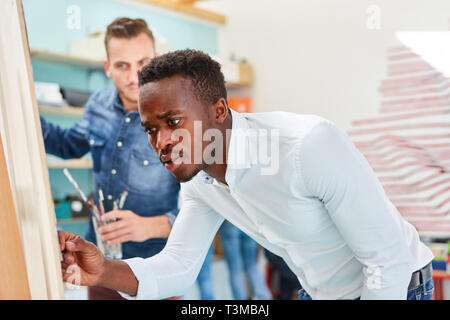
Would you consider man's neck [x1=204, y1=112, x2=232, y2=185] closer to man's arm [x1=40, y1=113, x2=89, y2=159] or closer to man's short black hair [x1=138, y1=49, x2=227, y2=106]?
man's short black hair [x1=138, y1=49, x2=227, y2=106]

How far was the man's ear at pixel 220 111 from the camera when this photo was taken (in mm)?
745

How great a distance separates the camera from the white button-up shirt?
66 centimetres

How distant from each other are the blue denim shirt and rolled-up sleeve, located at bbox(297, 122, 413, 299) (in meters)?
0.47

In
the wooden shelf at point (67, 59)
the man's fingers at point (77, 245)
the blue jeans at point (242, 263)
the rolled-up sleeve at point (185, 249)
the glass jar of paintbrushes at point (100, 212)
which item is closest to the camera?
the man's fingers at point (77, 245)

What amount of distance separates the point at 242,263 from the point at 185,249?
2.05 feet

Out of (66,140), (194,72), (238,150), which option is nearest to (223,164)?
(238,150)

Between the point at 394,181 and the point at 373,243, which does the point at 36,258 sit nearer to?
the point at 373,243

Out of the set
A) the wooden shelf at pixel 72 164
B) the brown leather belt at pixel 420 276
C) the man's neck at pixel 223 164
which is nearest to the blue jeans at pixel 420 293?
the brown leather belt at pixel 420 276

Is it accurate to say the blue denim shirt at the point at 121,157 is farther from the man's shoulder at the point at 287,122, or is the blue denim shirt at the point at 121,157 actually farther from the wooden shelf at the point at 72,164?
the man's shoulder at the point at 287,122

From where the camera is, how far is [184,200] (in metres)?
0.90

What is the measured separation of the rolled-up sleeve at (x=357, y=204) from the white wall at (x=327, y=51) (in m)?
0.24

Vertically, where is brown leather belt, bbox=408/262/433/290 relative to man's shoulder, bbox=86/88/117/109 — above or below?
below

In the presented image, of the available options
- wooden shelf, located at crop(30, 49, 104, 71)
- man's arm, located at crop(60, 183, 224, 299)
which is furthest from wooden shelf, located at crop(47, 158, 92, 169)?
man's arm, located at crop(60, 183, 224, 299)

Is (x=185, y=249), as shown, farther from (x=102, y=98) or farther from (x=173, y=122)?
(x=102, y=98)
